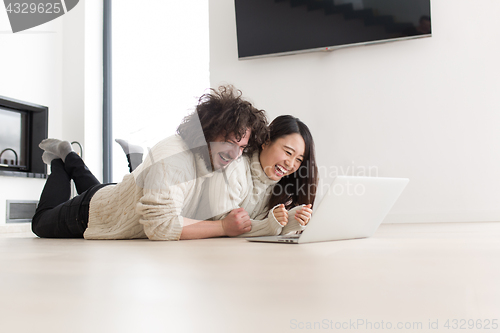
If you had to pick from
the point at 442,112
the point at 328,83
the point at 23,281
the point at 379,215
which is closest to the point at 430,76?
Answer: the point at 442,112

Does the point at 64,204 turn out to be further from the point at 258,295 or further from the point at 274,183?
the point at 258,295

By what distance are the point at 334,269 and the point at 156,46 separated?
11.5 feet

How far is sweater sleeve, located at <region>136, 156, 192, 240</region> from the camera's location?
1.20 metres

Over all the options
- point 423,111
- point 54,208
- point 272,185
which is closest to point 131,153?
point 54,208

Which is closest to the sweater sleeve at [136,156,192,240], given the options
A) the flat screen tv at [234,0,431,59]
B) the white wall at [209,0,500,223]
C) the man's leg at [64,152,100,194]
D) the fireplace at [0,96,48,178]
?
the man's leg at [64,152,100,194]

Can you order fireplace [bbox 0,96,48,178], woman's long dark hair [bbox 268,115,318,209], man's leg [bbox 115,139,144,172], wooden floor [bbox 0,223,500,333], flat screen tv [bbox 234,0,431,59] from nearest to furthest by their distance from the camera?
1. wooden floor [bbox 0,223,500,333]
2. woman's long dark hair [bbox 268,115,318,209]
3. man's leg [bbox 115,139,144,172]
4. flat screen tv [bbox 234,0,431,59]
5. fireplace [bbox 0,96,48,178]

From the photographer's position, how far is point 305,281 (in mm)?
512

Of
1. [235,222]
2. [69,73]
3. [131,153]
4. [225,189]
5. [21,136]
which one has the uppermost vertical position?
[69,73]

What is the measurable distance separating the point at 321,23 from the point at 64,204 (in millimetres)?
2199

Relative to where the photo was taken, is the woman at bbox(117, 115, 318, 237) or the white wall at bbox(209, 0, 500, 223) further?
the white wall at bbox(209, 0, 500, 223)

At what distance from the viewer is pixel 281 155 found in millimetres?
1648

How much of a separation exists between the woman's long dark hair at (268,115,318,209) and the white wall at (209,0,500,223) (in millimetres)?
1174

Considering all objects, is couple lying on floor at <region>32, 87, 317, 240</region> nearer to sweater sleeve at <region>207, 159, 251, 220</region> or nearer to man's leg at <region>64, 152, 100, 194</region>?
sweater sleeve at <region>207, 159, 251, 220</region>

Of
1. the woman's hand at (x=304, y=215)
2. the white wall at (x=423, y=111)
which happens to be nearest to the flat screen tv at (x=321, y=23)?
the white wall at (x=423, y=111)
